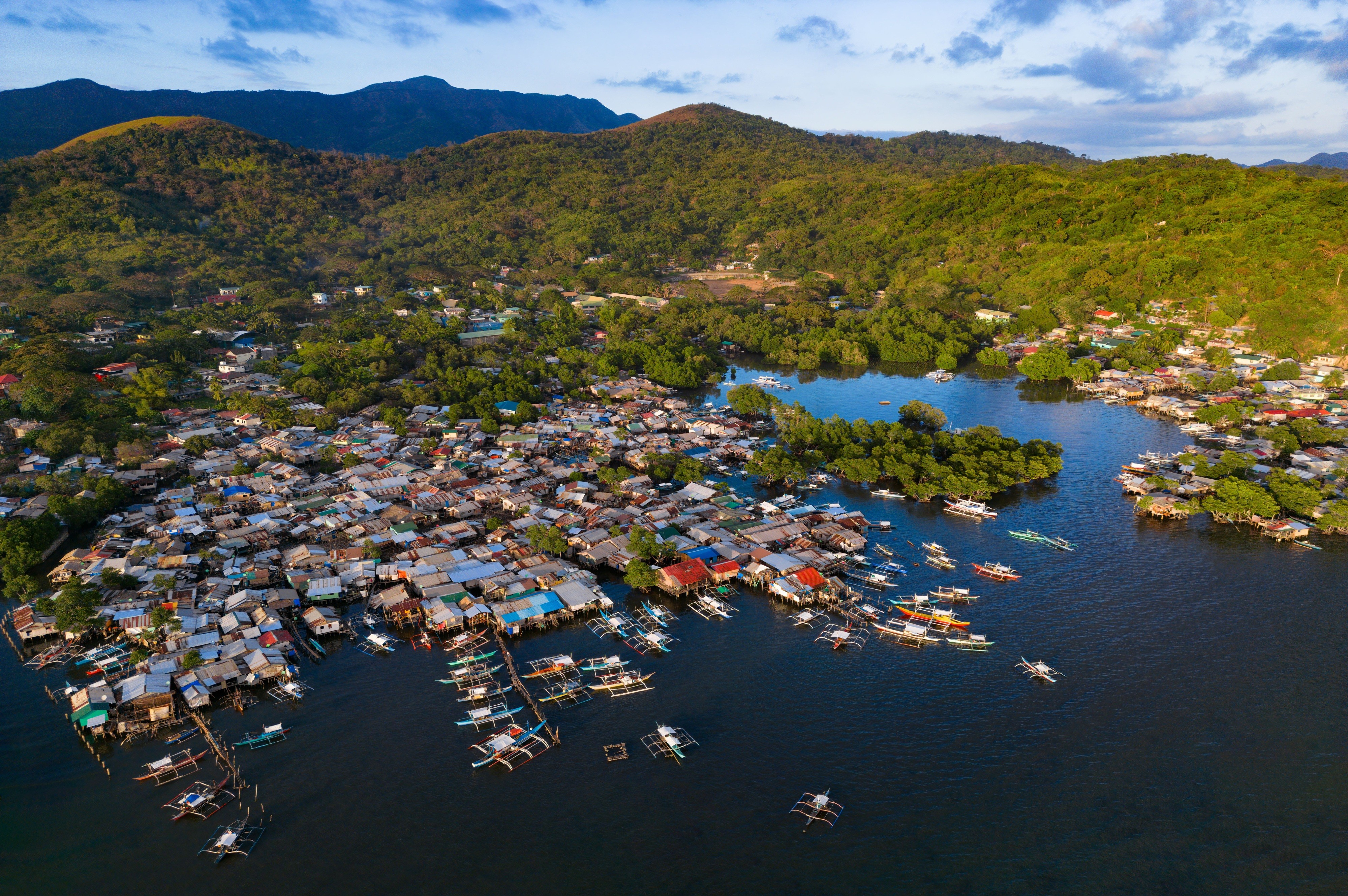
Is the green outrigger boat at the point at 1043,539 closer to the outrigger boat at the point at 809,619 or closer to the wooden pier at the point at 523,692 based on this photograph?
the outrigger boat at the point at 809,619

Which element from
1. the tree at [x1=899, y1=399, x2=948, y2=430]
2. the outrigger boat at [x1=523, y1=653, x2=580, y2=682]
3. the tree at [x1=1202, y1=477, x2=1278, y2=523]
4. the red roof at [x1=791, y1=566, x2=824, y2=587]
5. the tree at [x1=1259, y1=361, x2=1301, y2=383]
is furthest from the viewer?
the tree at [x1=1259, y1=361, x2=1301, y2=383]

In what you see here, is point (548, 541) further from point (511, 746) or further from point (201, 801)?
point (201, 801)

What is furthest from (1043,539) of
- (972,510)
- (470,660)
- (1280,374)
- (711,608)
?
(1280,374)

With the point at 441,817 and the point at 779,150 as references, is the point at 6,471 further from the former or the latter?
the point at 779,150

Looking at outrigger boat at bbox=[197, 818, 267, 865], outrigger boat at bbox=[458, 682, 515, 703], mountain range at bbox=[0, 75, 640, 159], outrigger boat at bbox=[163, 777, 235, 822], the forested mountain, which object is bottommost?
outrigger boat at bbox=[197, 818, 267, 865]

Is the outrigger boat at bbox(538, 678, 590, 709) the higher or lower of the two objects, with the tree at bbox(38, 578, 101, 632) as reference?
lower

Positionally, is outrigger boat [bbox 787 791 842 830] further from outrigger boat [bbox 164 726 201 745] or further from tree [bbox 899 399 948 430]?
tree [bbox 899 399 948 430]

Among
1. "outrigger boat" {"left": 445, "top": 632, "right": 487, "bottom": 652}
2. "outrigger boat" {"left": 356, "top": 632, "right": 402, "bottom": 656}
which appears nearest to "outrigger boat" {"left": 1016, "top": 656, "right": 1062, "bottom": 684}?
"outrigger boat" {"left": 445, "top": 632, "right": 487, "bottom": 652}
